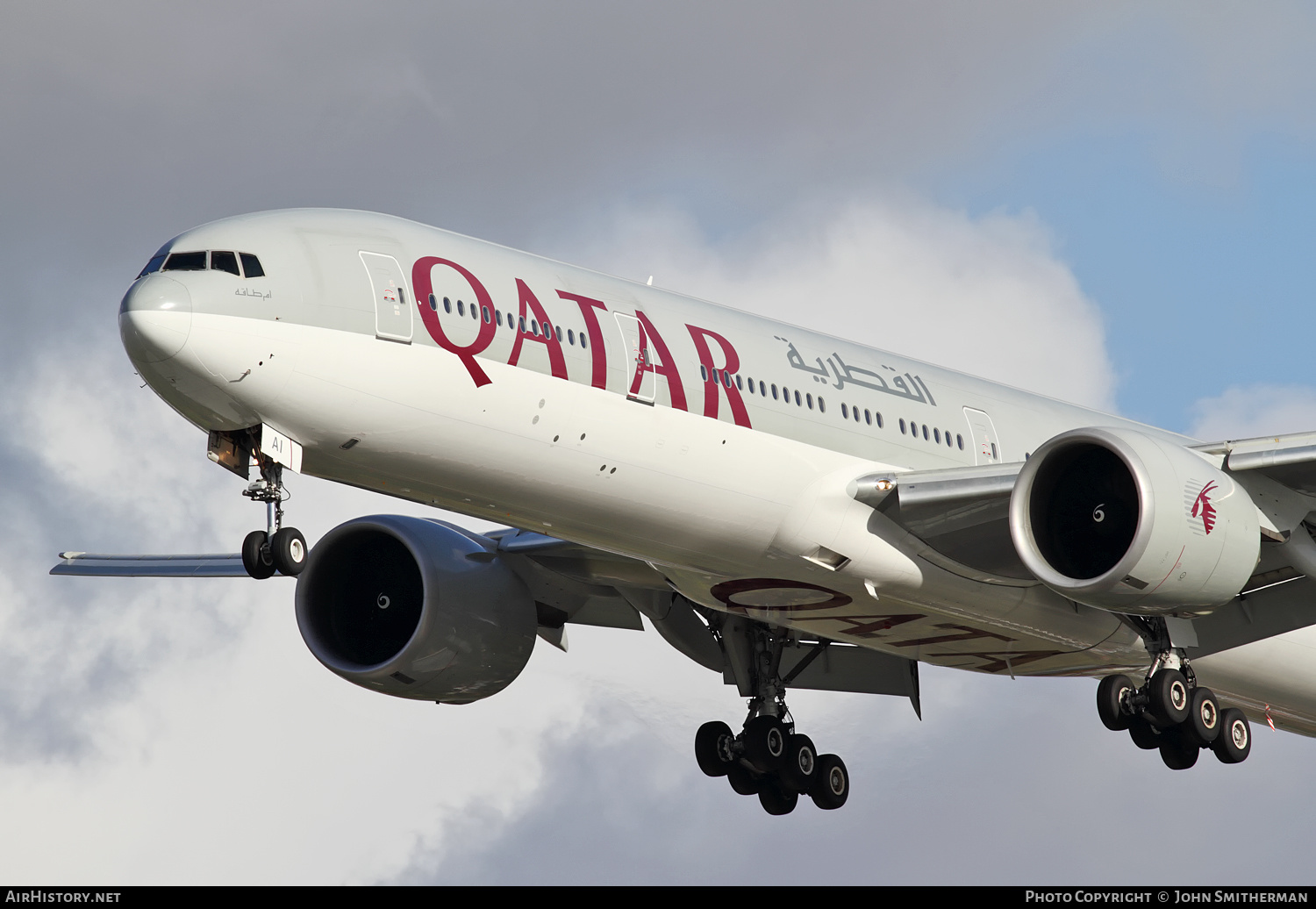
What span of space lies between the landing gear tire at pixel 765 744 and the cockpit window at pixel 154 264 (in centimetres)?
1203

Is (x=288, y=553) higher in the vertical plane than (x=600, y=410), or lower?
lower

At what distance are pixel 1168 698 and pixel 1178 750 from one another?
89 centimetres

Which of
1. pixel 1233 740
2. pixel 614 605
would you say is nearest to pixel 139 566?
pixel 614 605

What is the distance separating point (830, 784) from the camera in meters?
28.7

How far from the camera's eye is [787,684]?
29203mm

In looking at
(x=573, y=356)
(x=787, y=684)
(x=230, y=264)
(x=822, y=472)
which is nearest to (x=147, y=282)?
(x=230, y=264)

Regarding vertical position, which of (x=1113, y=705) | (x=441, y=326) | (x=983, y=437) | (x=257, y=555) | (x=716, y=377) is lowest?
(x=257, y=555)

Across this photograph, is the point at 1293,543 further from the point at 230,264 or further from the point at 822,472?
the point at 230,264

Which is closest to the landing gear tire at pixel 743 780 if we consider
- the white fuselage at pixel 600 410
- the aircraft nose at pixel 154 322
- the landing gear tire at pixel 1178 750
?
the white fuselage at pixel 600 410

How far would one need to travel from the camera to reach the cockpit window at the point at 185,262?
19922mm

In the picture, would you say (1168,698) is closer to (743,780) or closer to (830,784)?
(830,784)

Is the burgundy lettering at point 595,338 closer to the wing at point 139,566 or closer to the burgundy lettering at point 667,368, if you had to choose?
the burgundy lettering at point 667,368

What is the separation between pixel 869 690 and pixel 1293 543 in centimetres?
828

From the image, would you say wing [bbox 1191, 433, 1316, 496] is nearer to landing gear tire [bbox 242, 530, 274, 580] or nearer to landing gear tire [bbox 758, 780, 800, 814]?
landing gear tire [bbox 758, 780, 800, 814]
